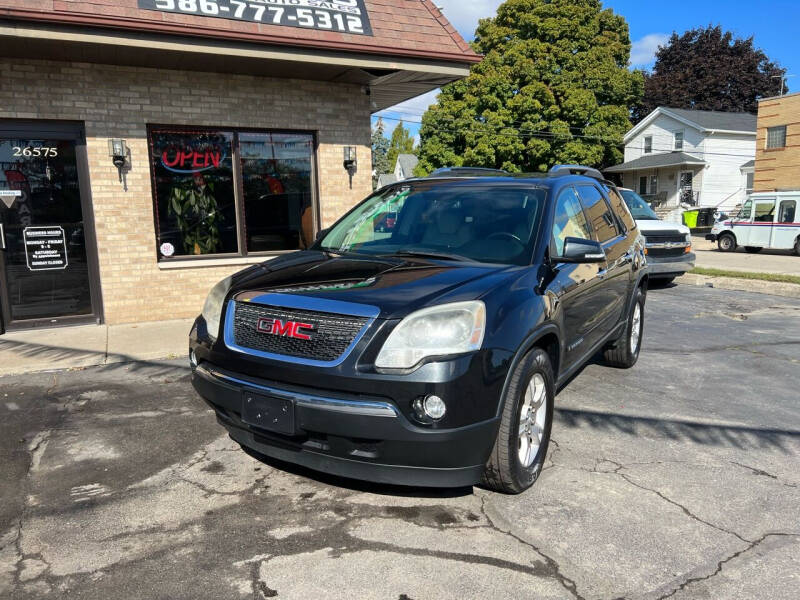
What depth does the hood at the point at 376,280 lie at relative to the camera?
10.0 feet

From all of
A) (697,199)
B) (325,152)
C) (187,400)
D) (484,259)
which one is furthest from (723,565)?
(697,199)

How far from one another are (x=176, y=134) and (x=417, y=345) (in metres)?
6.97

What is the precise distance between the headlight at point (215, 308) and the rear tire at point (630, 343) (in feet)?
12.7

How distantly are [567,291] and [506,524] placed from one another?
5.15 feet

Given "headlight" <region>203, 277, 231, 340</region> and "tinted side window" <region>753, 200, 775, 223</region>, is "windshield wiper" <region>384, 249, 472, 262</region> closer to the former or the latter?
"headlight" <region>203, 277, 231, 340</region>

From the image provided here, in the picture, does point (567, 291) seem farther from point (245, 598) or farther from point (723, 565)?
point (245, 598)

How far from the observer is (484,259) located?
3818mm

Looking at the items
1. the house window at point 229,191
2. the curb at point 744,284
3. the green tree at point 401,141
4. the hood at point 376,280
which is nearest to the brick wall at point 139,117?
the house window at point 229,191

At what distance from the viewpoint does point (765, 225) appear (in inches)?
766

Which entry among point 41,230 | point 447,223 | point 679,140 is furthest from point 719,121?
point 447,223

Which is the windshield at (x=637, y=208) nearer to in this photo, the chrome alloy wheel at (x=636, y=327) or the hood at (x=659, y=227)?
the hood at (x=659, y=227)

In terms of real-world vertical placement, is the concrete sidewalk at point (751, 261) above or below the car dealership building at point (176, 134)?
below

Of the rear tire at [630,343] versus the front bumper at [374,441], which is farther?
the rear tire at [630,343]

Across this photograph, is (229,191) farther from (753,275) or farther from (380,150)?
(380,150)
